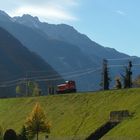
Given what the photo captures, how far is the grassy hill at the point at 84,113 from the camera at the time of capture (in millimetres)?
82981

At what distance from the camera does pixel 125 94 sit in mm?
96562

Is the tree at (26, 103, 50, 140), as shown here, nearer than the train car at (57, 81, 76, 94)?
Yes

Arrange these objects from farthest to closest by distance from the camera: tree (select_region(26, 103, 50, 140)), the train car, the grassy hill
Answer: the train car < tree (select_region(26, 103, 50, 140)) < the grassy hill

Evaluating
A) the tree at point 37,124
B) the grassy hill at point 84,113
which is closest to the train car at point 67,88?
the grassy hill at point 84,113

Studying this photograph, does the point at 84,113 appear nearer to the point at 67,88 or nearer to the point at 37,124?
the point at 37,124

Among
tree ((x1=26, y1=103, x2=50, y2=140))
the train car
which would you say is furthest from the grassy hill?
the train car

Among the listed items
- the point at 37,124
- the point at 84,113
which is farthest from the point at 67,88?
the point at 37,124

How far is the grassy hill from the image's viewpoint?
82981 mm

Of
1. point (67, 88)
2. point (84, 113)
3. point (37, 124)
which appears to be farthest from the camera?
point (67, 88)

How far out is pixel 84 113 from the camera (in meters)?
97.4

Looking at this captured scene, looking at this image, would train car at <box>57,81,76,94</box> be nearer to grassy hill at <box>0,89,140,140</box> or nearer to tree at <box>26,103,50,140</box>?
grassy hill at <box>0,89,140,140</box>

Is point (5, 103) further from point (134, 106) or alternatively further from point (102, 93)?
point (134, 106)

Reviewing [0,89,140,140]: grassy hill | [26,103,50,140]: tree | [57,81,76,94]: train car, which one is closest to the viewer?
[0,89,140,140]: grassy hill

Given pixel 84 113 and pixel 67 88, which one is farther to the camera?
pixel 67 88
